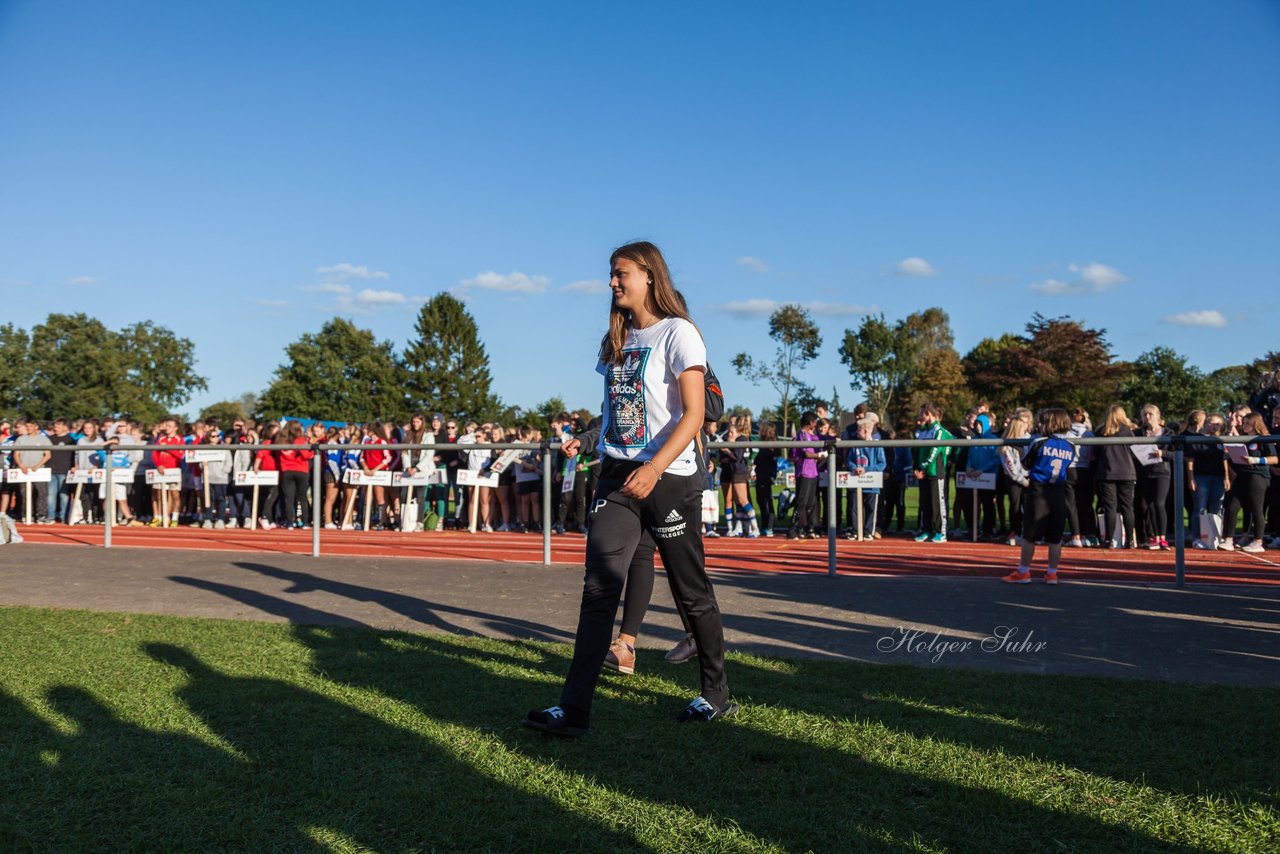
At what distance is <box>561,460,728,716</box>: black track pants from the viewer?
4684 millimetres

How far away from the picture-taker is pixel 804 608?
316 inches

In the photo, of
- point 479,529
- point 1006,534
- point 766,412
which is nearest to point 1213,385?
point 766,412

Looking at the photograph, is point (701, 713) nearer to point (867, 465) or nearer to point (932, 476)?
point (867, 465)

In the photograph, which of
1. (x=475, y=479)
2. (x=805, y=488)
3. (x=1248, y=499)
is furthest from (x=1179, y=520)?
(x=475, y=479)

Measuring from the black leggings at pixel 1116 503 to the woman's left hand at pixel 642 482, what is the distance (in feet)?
37.5

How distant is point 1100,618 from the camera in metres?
7.47

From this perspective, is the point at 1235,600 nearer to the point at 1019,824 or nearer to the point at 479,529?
the point at 1019,824

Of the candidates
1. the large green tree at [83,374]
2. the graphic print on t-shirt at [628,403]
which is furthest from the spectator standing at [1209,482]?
the large green tree at [83,374]

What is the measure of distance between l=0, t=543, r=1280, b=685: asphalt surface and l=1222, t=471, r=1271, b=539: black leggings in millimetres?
4943

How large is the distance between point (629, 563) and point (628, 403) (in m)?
0.72

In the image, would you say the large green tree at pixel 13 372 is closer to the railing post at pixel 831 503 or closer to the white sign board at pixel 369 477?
the white sign board at pixel 369 477

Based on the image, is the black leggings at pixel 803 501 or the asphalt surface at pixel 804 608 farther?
the black leggings at pixel 803 501

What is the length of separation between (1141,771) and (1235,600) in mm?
5055

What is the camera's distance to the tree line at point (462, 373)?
5469 centimetres
